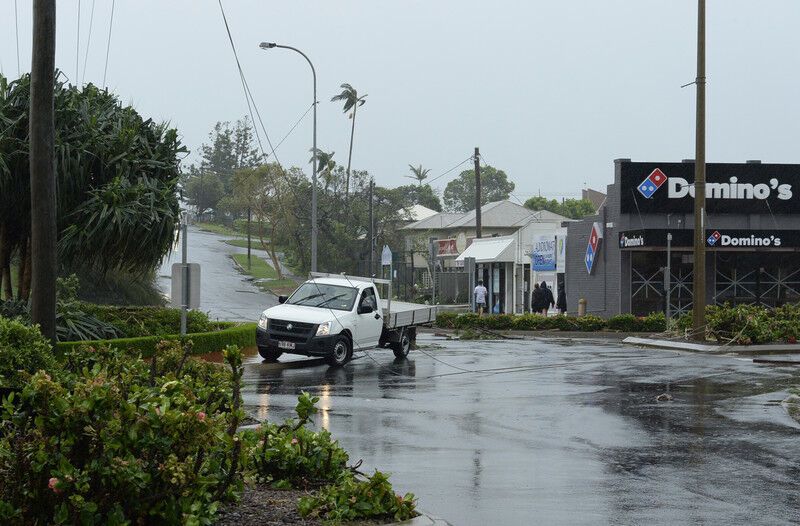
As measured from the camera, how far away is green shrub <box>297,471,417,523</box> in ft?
24.8

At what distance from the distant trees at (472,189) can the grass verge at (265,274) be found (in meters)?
64.1

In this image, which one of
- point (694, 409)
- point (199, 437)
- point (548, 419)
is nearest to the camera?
point (199, 437)

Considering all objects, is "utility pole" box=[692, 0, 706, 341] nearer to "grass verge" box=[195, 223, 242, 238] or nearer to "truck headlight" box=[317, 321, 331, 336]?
"truck headlight" box=[317, 321, 331, 336]

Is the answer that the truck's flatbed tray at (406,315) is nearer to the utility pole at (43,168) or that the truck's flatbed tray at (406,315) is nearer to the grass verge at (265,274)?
the utility pole at (43,168)

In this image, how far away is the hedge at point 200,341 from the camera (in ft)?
61.3

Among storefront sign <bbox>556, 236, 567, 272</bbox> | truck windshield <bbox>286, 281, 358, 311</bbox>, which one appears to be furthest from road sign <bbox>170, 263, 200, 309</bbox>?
storefront sign <bbox>556, 236, 567, 272</bbox>

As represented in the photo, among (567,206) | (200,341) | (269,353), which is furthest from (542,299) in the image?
(567,206)

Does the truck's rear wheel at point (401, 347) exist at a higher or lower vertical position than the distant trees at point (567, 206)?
lower

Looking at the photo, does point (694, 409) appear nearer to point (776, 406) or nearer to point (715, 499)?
point (776, 406)

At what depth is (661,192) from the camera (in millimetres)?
43625

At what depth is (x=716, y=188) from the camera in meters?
43.9

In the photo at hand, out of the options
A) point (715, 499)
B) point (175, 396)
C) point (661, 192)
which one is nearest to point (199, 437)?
point (175, 396)

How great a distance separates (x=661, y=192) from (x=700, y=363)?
2050 centimetres

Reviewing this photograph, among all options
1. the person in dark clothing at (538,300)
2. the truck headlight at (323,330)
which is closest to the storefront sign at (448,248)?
the person in dark clothing at (538,300)
